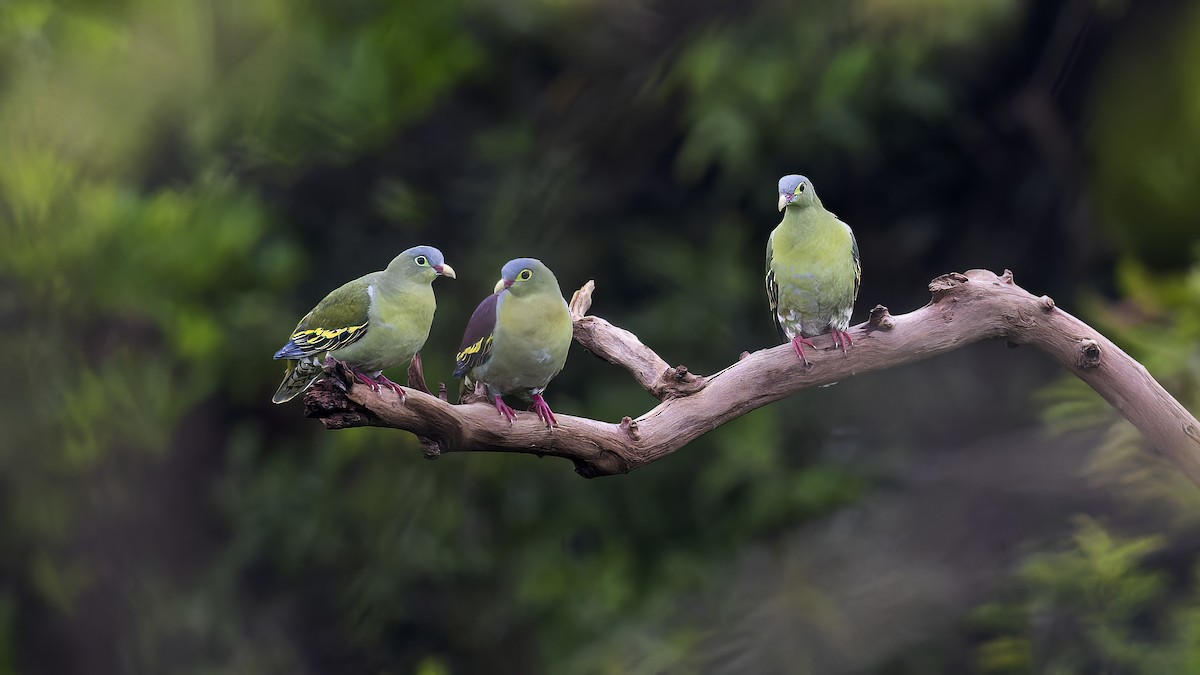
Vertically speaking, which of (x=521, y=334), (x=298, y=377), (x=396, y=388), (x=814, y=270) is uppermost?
(x=814, y=270)

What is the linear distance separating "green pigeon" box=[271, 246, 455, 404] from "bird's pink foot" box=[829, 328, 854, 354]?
94cm

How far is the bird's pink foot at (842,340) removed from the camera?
2.81 metres

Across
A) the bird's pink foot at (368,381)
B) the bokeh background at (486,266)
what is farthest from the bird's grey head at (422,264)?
the bokeh background at (486,266)

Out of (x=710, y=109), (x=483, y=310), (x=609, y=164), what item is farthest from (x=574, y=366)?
(x=483, y=310)

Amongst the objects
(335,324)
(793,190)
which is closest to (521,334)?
(335,324)

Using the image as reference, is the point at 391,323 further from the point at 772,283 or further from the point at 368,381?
the point at 772,283

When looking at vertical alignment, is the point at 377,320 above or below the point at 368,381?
above

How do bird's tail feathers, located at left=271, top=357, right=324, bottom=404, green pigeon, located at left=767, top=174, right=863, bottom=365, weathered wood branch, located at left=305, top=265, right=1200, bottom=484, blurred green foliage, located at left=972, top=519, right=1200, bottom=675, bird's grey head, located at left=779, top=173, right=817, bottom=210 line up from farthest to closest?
blurred green foliage, located at left=972, top=519, right=1200, bottom=675, green pigeon, located at left=767, top=174, right=863, bottom=365, bird's grey head, located at left=779, top=173, right=817, bottom=210, weathered wood branch, located at left=305, top=265, right=1200, bottom=484, bird's tail feathers, located at left=271, top=357, right=324, bottom=404

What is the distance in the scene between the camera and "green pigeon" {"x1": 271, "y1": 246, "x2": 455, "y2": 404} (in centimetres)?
233

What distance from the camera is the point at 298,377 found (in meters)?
2.49

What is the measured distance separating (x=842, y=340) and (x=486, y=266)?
2386 millimetres

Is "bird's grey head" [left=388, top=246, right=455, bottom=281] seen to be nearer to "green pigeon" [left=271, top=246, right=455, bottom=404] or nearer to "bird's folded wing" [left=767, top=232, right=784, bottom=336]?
"green pigeon" [left=271, top=246, right=455, bottom=404]

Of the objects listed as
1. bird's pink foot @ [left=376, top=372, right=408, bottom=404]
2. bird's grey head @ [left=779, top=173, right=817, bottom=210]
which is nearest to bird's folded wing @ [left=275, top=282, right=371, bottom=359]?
bird's pink foot @ [left=376, top=372, right=408, bottom=404]

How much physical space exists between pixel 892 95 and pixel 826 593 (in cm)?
201
